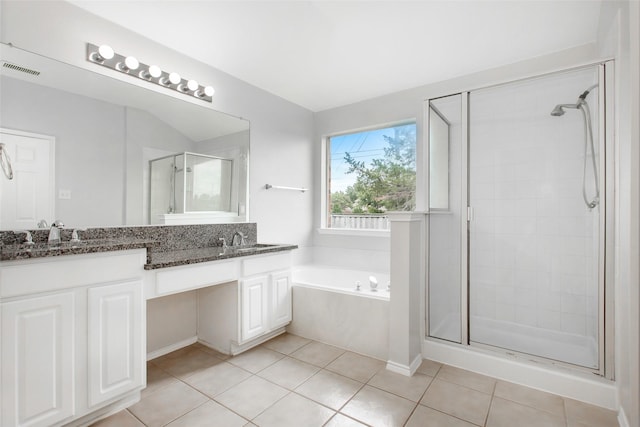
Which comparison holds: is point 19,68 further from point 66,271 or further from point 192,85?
point 66,271

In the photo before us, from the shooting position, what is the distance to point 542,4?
1976mm

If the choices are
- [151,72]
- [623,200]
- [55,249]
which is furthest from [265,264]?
[623,200]

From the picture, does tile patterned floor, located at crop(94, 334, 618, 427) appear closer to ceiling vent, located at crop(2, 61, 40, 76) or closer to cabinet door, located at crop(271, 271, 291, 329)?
cabinet door, located at crop(271, 271, 291, 329)

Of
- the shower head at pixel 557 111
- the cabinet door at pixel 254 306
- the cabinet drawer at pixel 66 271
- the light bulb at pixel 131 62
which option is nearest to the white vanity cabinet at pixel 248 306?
the cabinet door at pixel 254 306

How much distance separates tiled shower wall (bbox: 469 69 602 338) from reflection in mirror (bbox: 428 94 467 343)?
10cm

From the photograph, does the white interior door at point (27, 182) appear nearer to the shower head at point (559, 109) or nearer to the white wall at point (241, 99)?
the white wall at point (241, 99)

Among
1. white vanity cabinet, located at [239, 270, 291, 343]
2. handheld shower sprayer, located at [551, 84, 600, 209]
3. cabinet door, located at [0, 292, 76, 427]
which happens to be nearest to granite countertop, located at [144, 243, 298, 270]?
white vanity cabinet, located at [239, 270, 291, 343]

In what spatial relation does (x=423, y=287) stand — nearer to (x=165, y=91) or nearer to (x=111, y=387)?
(x=111, y=387)

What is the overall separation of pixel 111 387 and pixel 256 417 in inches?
31.1

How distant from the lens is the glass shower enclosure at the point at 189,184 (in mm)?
2377

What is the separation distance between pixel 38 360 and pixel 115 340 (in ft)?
1.04

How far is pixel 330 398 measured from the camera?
74.1 inches

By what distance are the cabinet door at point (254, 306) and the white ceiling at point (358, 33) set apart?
1.89 meters

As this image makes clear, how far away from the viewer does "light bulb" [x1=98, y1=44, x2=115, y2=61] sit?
2020mm
